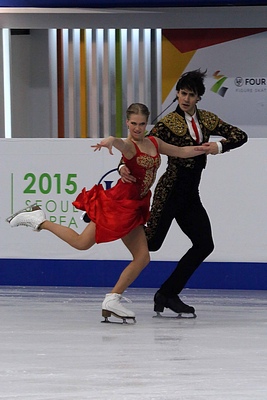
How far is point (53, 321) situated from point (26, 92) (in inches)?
177

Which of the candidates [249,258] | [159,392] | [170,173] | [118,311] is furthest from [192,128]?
[159,392]

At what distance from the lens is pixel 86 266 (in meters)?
6.85

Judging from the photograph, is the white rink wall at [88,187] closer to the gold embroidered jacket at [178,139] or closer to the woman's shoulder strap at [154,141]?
the gold embroidered jacket at [178,139]

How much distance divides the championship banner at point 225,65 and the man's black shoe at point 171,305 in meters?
3.86

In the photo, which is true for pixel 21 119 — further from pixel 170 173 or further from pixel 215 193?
pixel 170 173

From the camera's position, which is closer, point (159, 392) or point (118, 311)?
point (159, 392)

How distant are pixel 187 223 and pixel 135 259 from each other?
0.42 m

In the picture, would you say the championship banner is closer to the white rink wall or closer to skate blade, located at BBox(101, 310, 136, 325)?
the white rink wall

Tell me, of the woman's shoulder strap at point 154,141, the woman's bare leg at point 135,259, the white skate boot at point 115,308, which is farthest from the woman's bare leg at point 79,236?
the woman's shoulder strap at point 154,141

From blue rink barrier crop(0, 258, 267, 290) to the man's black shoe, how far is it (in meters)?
1.28

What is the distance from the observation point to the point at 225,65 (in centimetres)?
923

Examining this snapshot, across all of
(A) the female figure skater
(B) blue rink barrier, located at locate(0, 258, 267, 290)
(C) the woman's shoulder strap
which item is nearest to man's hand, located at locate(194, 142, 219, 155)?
(A) the female figure skater

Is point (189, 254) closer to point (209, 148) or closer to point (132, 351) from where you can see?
point (209, 148)

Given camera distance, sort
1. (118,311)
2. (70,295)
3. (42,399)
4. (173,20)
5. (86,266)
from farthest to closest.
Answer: (173,20) → (86,266) → (70,295) → (118,311) → (42,399)
